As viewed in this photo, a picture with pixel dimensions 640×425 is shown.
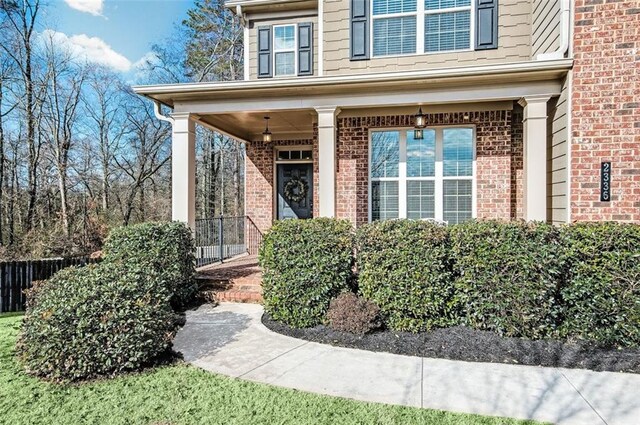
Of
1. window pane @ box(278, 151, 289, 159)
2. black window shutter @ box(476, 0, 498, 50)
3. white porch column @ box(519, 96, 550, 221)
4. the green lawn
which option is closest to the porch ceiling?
window pane @ box(278, 151, 289, 159)

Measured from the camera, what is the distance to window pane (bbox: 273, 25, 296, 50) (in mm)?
8320

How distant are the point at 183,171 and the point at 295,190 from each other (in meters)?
3.43

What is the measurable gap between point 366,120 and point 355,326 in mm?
4330

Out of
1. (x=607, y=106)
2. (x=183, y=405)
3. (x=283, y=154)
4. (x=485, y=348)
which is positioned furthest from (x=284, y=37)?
(x=183, y=405)

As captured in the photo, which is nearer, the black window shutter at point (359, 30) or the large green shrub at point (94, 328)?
the large green shrub at point (94, 328)

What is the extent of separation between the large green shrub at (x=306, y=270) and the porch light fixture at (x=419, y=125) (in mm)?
2742

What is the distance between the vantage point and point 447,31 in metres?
6.86

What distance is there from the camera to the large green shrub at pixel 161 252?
551 cm

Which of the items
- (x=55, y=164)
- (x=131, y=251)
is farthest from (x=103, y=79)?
(x=131, y=251)

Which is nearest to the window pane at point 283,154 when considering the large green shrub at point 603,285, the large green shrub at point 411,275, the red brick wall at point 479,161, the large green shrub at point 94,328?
the red brick wall at point 479,161

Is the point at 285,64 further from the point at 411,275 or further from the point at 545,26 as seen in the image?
the point at 411,275

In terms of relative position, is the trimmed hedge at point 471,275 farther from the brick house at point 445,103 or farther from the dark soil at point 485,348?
the brick house at point 445,103

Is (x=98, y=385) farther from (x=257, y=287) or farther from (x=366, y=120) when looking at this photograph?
(x=366, y=120)

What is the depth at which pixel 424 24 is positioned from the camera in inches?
273
